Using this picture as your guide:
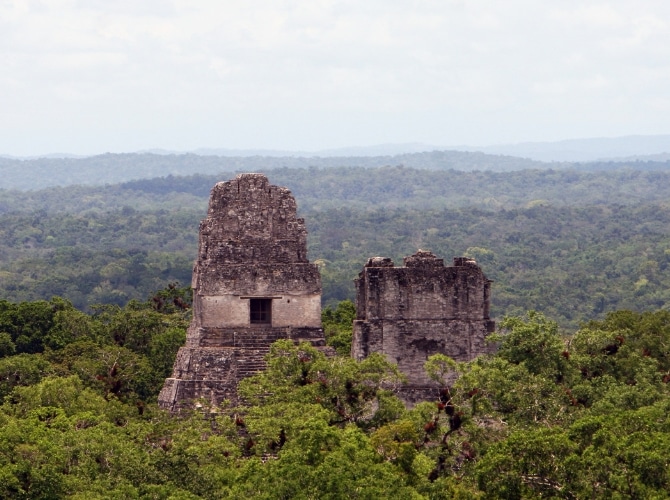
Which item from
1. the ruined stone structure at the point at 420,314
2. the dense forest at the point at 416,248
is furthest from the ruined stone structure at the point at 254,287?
the dense forest at the point at 416,248

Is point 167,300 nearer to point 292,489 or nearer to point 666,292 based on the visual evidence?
point 292,489

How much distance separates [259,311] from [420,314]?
3125mm

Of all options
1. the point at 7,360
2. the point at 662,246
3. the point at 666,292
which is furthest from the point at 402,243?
the point at 7,360

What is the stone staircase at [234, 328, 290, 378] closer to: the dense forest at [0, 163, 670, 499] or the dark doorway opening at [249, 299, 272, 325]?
the dark doorway opening at [249, 299, 272, 325]

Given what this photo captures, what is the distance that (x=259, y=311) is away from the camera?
93.2 ft

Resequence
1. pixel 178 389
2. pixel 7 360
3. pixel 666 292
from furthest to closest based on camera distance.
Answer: pixel 666 292
pixel 7 360
pixel 178 389

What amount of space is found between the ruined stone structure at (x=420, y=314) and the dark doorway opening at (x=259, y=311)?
177cm

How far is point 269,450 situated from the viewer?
23016 mm

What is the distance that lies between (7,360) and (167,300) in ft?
47.5

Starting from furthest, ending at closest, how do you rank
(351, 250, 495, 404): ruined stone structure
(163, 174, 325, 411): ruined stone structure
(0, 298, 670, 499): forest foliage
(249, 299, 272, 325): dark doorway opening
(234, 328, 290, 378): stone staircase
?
(249, 299, 272, 325): dark doorway opening → (163, 174, 325, 411): ruined stone structure → (351, 250, 495, 404): ruined stone structure → (234, 328, 290, 378): stone staircase → (0, 298, 670, 499): forest foliage

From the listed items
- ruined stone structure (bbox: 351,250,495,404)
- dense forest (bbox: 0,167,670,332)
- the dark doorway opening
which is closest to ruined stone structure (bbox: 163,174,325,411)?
Answer: the dark doorway opening

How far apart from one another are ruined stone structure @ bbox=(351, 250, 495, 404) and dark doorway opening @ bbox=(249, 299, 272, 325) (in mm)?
1771

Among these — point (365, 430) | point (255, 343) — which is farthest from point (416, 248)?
point (365, 430)

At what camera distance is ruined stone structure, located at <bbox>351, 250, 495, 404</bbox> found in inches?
1098
